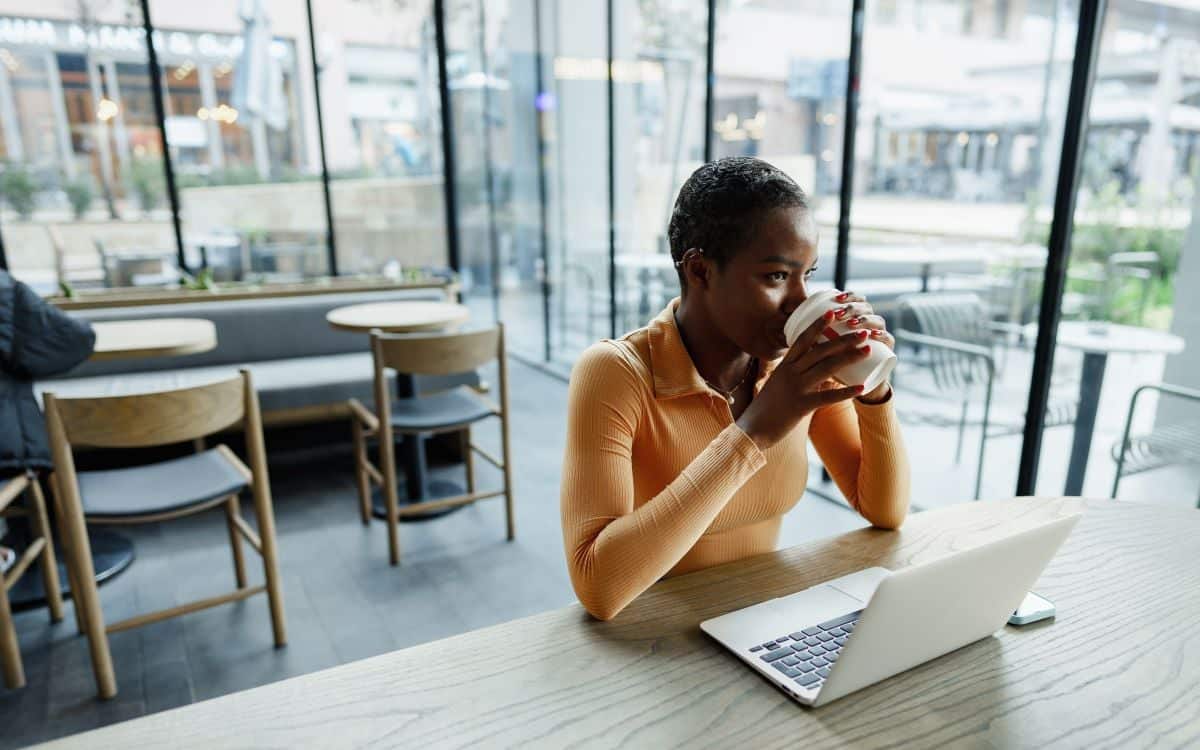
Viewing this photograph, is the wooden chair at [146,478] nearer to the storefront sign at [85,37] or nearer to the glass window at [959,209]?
the glass window at [959,209]

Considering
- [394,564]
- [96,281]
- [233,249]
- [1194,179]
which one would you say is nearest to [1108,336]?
[1194,179]

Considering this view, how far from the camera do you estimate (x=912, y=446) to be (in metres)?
3.44

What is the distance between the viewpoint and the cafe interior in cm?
83

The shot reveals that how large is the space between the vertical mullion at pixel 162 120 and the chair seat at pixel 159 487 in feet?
11.4

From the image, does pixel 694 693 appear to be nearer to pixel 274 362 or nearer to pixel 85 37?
pixel 274 362

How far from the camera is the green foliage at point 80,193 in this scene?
5078 millimetres

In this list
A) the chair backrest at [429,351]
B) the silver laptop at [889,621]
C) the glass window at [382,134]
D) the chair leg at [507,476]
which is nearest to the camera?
the silver laptop at [889,621]

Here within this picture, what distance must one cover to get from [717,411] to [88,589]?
183cm

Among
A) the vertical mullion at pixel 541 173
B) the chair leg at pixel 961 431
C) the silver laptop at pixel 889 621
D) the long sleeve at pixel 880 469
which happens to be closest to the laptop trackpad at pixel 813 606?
the silver laptop at pixel 889 621

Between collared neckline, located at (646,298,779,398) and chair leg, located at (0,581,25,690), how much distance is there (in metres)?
2.04

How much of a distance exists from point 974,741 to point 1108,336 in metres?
2.18

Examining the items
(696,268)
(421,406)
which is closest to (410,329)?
(421,406)


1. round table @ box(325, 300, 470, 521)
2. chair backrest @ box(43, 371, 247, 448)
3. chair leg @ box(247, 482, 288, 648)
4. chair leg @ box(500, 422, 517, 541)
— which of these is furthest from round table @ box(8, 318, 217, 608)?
chair leg @ box(500, 422, 517, 541)

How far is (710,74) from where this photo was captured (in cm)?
355
